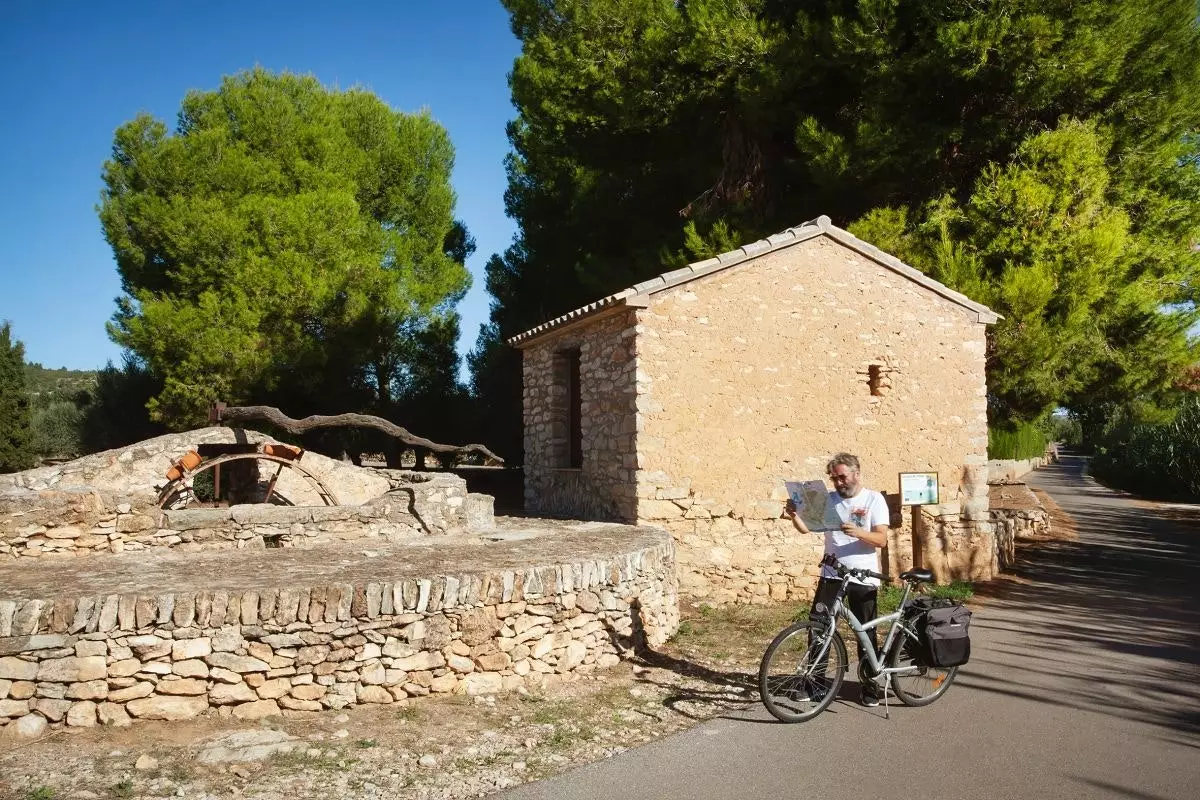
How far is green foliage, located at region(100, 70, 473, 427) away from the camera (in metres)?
16.3

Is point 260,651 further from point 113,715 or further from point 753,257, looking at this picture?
point 753,257

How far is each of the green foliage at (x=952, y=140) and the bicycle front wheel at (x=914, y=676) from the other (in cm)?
752

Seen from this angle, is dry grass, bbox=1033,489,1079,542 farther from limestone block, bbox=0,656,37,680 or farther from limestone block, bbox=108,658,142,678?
limestone block, bbox=0,656,37,680

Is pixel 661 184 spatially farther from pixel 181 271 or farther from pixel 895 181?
pixel 181 271

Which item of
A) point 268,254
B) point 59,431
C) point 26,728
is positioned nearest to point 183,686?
point 26,728

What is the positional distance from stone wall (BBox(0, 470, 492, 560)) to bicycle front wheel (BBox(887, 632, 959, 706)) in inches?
195

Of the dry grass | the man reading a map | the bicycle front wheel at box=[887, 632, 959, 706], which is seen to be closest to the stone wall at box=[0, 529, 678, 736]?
the man reading a map

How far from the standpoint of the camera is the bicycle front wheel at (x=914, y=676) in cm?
514

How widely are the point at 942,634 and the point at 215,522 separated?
6.55 metres

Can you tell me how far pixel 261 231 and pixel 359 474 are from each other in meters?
7.94

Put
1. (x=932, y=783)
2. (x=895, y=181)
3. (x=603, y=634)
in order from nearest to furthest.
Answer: (x=932, y=783) → (x=603, y=634) → (x=895, y=181)

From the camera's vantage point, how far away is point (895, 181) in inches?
496

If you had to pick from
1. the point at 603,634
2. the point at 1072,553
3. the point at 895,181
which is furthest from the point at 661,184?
the point at 603,634

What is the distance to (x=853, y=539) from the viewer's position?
5.07 meters
